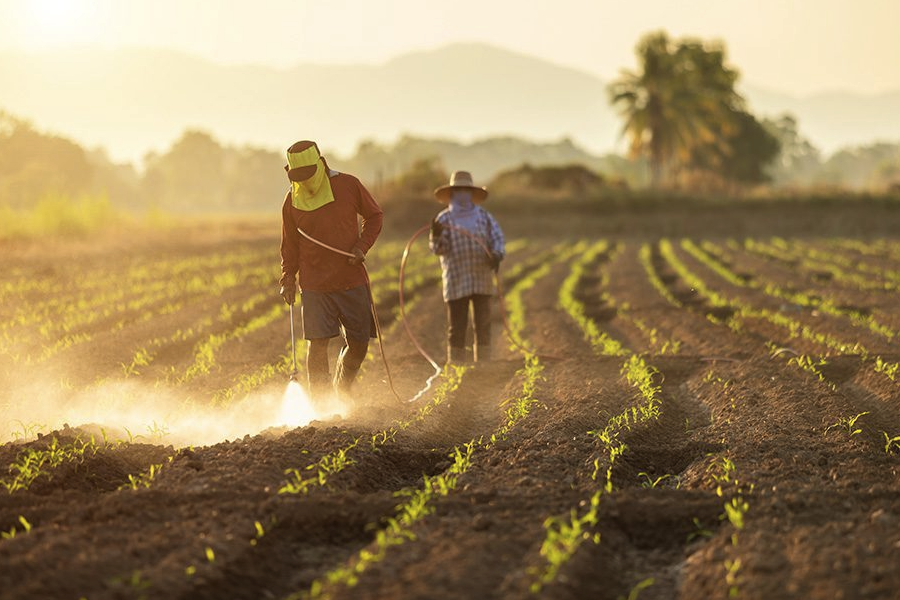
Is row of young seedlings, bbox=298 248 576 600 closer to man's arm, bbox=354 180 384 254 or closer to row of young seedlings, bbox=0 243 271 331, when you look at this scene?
man's arm, bbox=354 180 384 254

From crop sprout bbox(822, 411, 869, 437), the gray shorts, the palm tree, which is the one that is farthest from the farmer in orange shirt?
the palm tree

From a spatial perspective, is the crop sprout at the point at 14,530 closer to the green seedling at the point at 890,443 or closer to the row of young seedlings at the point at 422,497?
the row of young seedlings at the point at 422,497

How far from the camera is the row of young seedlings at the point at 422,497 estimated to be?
14.0 feet

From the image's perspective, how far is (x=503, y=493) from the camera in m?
5.49

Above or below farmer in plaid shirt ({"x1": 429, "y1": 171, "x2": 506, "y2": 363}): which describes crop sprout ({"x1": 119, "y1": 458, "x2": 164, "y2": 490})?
below

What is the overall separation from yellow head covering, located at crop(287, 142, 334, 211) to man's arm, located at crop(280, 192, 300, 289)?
0.12 metres

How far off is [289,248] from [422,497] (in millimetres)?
2973

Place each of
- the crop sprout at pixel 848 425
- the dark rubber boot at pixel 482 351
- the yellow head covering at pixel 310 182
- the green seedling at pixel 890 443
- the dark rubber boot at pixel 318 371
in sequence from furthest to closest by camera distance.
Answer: the dark rubber boot at pixel 482 351
the dark rubber boot at pixel 318 371
the yellow head covering at pixel 310 182
the crop sprout at pixel 848 425
the green seedling at pixel 890 443

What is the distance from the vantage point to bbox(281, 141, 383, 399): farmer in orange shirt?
7.52 meters

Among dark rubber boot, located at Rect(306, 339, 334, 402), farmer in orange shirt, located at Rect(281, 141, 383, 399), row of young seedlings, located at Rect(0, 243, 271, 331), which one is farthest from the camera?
row of young seedlings, located at Rect(0, 243, 271, 331)

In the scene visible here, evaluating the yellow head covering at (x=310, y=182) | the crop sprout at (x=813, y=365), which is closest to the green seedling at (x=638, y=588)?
the yellow head covering at (x=310, y=182)

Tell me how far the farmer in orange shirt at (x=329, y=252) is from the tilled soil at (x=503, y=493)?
74 cm

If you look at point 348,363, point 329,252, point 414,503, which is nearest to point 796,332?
point 348,363

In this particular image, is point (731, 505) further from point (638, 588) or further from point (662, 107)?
point (662, 107)
